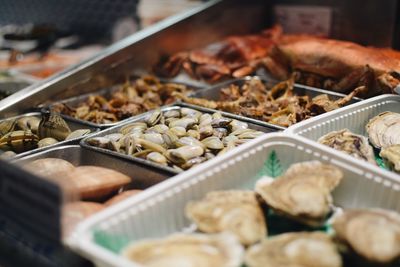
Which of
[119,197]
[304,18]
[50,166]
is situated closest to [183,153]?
[119,197]

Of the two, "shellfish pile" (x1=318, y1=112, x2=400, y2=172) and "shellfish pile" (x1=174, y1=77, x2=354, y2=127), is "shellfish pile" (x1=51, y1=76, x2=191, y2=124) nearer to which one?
"shellfish pile" (x1=174, y1=77, x2=354, y2=127)

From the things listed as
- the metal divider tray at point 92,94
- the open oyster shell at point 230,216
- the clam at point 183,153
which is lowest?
the metal divider tray at point 92,94

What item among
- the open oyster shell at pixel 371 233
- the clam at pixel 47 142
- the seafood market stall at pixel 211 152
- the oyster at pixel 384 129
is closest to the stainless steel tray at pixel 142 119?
the seafood market stall at pixel 211 152

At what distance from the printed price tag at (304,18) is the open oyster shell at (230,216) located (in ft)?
6.59

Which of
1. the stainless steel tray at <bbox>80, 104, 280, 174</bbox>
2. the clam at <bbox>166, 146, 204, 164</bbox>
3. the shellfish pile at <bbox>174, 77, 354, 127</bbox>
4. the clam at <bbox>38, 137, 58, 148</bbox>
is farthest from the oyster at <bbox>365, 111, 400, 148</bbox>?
the clam at <bbox>38, 137, 58, 148</bbox>

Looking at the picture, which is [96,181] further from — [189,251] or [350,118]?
[350,118]

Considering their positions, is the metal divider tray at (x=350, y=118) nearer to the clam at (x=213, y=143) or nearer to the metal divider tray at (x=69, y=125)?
the clam at (x=213, y=143)

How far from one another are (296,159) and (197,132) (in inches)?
20.3

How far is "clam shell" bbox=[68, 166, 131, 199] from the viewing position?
151 centimetres

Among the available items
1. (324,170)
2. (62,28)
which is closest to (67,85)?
(324,170)

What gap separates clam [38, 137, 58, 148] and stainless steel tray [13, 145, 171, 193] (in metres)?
0.09

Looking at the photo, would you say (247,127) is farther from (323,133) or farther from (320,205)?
(320,205)

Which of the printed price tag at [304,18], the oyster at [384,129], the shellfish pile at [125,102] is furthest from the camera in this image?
the printed price tag at [304,18]

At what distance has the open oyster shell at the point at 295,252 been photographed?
3.67ft
